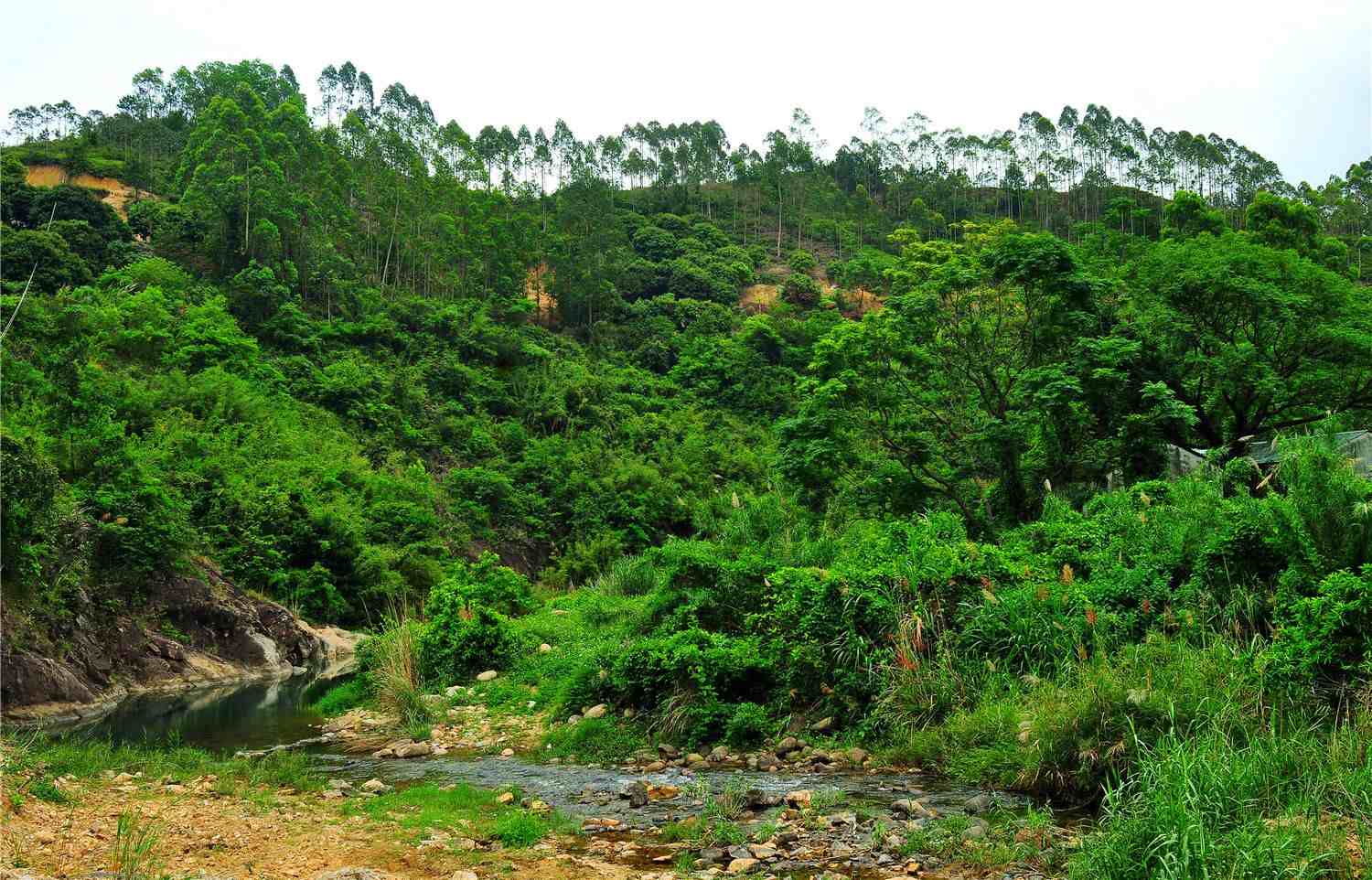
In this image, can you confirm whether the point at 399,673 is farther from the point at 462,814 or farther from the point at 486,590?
the point at 462,814

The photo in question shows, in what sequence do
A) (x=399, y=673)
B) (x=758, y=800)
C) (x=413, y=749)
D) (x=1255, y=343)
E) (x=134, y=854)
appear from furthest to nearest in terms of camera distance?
(x=1255, y=343)
(x=399, y=673)
(x=413, y=749)
(x=758, y=800)
(x=134, y=854)

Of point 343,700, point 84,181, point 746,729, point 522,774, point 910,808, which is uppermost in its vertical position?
point 84,181

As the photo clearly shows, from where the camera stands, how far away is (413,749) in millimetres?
11445

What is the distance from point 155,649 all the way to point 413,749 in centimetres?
1060

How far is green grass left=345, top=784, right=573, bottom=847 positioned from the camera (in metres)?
7.25

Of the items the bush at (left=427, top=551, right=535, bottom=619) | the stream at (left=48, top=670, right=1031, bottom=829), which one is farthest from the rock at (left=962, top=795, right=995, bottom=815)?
the bush at (left=427, top=551, right=535, bottom=619)

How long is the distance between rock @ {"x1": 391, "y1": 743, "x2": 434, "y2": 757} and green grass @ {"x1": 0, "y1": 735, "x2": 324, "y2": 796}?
1.23m

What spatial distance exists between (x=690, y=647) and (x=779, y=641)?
1.12 m

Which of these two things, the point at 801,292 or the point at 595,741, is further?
the point at 801,292

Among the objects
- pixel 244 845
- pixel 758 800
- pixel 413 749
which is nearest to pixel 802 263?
pixel 413 749

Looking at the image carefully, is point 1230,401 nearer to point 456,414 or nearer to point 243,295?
point 456,414

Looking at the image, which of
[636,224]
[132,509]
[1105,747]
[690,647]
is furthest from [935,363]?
[636,224]

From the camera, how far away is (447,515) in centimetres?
3397

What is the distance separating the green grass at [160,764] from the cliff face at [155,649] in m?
5.46
